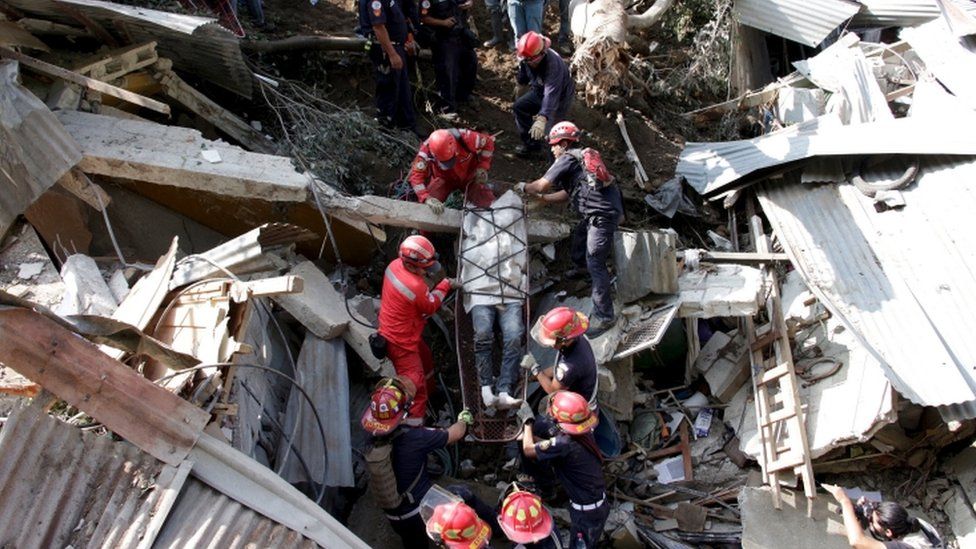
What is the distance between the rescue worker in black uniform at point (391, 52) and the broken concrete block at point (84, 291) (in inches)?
137

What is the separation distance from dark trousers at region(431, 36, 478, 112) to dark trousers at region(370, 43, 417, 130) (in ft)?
1.51

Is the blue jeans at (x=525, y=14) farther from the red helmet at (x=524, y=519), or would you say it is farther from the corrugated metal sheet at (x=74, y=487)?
the corrugated metal sheet at (x=74, y=487)

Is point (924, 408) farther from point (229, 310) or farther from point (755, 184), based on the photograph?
point (229, 310)

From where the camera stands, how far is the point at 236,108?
28.7 ft

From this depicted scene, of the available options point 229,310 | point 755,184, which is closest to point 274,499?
point 229,310

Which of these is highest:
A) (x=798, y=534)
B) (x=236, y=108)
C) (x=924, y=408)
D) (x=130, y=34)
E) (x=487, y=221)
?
(x=130, y=34)

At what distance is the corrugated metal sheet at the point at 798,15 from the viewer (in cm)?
984

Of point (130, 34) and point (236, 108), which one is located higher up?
point (130, 34)

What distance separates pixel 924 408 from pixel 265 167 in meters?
5.94

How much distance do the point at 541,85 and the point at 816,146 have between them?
9.21ft

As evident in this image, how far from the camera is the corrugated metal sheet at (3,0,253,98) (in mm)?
7082

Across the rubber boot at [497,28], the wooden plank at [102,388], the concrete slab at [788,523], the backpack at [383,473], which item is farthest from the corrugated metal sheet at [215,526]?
the rubber boot at [497,28]

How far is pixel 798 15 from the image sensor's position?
32.4 ft

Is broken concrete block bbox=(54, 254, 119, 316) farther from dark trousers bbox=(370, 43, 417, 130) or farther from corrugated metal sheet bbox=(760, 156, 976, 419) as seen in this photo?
corrugated metal sheet bbox=(760, 156, 976, 419)
